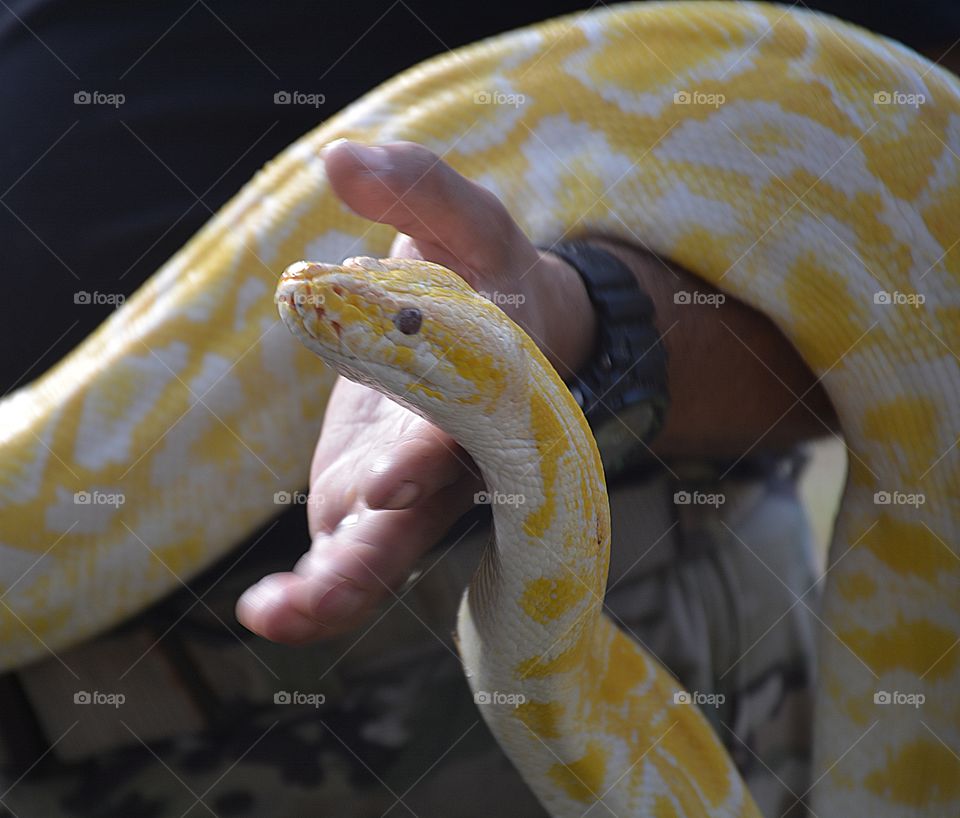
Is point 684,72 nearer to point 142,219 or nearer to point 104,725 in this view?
point 142,219

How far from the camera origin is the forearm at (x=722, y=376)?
1.07 metres

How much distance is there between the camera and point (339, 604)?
2.10ft

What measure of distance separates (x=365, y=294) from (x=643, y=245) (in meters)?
0.57

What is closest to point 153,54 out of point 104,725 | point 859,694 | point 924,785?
point 104,725
